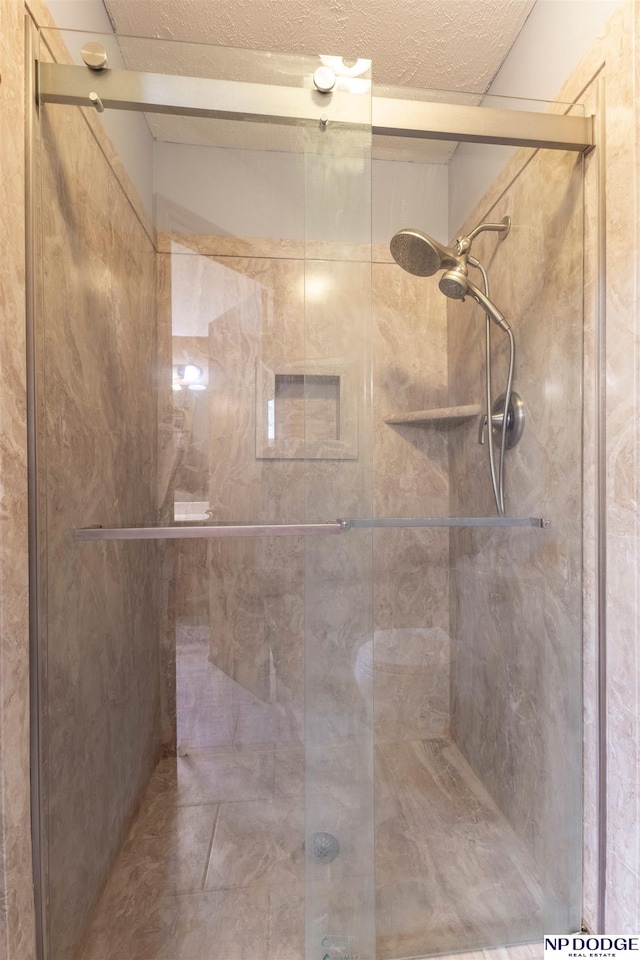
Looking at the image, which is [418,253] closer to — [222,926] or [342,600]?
[342,600]

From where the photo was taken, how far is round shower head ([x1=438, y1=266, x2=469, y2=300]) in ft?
3.34

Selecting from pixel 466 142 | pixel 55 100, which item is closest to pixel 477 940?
pixel 466 142

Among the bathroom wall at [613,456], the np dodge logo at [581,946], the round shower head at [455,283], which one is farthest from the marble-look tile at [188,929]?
the round shower head at [455,283]

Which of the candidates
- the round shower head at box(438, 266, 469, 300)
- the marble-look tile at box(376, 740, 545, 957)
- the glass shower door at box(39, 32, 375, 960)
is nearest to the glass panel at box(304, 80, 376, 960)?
the glass shower door at box(39, 32, 375, 960)

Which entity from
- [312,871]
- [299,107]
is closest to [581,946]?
[312,871]

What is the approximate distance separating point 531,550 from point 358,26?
4.72 ft

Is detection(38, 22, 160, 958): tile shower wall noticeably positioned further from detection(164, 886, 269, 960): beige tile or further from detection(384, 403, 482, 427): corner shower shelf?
detection(384, 403, 482, 427): corner shower shelf

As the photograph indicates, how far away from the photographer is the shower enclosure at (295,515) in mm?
860

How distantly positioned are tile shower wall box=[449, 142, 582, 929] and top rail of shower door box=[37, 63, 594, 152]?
99 millimetres

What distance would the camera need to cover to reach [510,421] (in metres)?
1.04

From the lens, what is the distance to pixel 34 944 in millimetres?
776

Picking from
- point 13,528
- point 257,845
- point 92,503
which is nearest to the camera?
point 13,528

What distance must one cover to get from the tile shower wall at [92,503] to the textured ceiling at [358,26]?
0.49 metres

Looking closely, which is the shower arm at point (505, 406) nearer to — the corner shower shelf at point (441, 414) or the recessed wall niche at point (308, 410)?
the corner shower shelf at point (441, 414)
